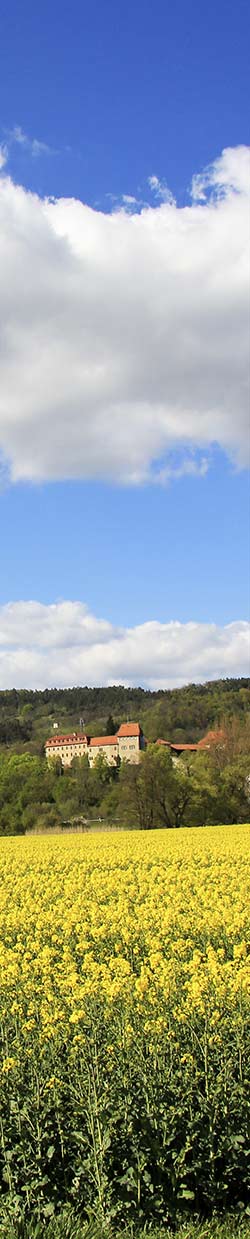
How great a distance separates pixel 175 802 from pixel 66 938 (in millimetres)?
42610

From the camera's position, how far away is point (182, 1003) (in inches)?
276

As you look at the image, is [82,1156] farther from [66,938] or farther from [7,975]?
[66,938]

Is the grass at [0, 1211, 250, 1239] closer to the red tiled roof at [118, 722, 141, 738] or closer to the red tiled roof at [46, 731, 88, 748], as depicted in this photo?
the red tiled roof at [118, 722, 141, 738]

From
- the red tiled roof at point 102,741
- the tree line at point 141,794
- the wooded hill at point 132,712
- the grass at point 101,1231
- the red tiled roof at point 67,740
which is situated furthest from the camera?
the red tiled roof at point 67,740

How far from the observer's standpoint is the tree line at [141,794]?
2045 inches

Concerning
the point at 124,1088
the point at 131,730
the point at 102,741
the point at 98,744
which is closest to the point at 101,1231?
the point at 124,1088

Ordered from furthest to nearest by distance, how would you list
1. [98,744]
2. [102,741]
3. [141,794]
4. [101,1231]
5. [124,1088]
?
[98,744] → [102,741] → [141,794] → [124,1088] → [101,1231]

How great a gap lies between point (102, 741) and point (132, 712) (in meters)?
16.5

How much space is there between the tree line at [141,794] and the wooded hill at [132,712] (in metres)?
19.8

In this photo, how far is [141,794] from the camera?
51969 millimetres

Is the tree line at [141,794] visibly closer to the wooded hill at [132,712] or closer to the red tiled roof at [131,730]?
the wooded hill at [132,712]

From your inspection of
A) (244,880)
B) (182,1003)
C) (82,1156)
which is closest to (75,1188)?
(82,1156)

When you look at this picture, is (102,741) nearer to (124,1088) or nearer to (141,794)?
(141,794)

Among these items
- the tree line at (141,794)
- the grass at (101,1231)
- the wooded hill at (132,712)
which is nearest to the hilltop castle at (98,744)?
the wooded hill at (132,712)
